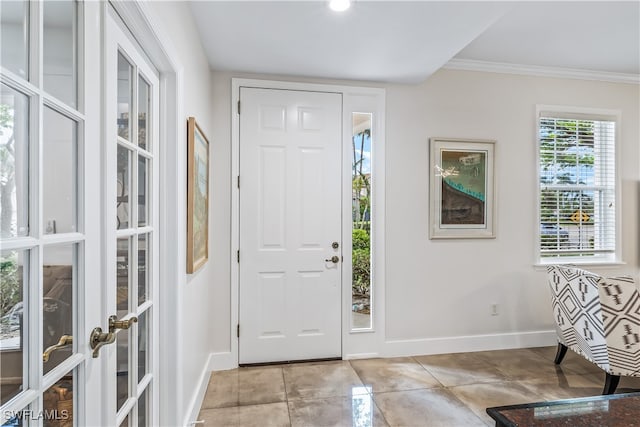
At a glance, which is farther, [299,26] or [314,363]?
[314,363]

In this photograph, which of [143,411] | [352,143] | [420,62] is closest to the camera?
[143,411]

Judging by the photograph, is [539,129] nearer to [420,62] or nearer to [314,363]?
[420,62]

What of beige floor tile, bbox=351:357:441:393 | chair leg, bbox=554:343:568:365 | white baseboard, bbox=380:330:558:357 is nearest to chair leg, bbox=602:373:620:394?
chair leg, bbox=554:343:568:365

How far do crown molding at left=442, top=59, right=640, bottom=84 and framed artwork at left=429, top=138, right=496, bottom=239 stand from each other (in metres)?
0.68

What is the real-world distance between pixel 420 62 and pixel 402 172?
2.97 ft

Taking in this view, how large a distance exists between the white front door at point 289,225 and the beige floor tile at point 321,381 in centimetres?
15

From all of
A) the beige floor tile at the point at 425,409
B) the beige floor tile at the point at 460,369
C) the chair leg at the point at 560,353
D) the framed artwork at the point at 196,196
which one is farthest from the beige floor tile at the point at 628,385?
the framed artwork at the point at 196,196

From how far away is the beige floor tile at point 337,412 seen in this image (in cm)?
204

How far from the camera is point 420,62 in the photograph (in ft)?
8.51

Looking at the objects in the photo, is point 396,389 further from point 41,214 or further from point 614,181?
point 614,181

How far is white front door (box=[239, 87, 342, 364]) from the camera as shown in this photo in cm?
284

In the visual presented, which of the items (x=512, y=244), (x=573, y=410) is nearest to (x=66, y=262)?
(x=573, y=410)

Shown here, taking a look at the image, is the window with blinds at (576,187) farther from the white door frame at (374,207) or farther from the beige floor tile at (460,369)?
the white door frame at (374,207)

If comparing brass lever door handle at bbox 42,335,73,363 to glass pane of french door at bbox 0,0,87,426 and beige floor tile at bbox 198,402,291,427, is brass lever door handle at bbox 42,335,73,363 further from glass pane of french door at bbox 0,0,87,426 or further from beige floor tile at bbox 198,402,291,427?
beige floor tile at bbox 198,402,291,427
